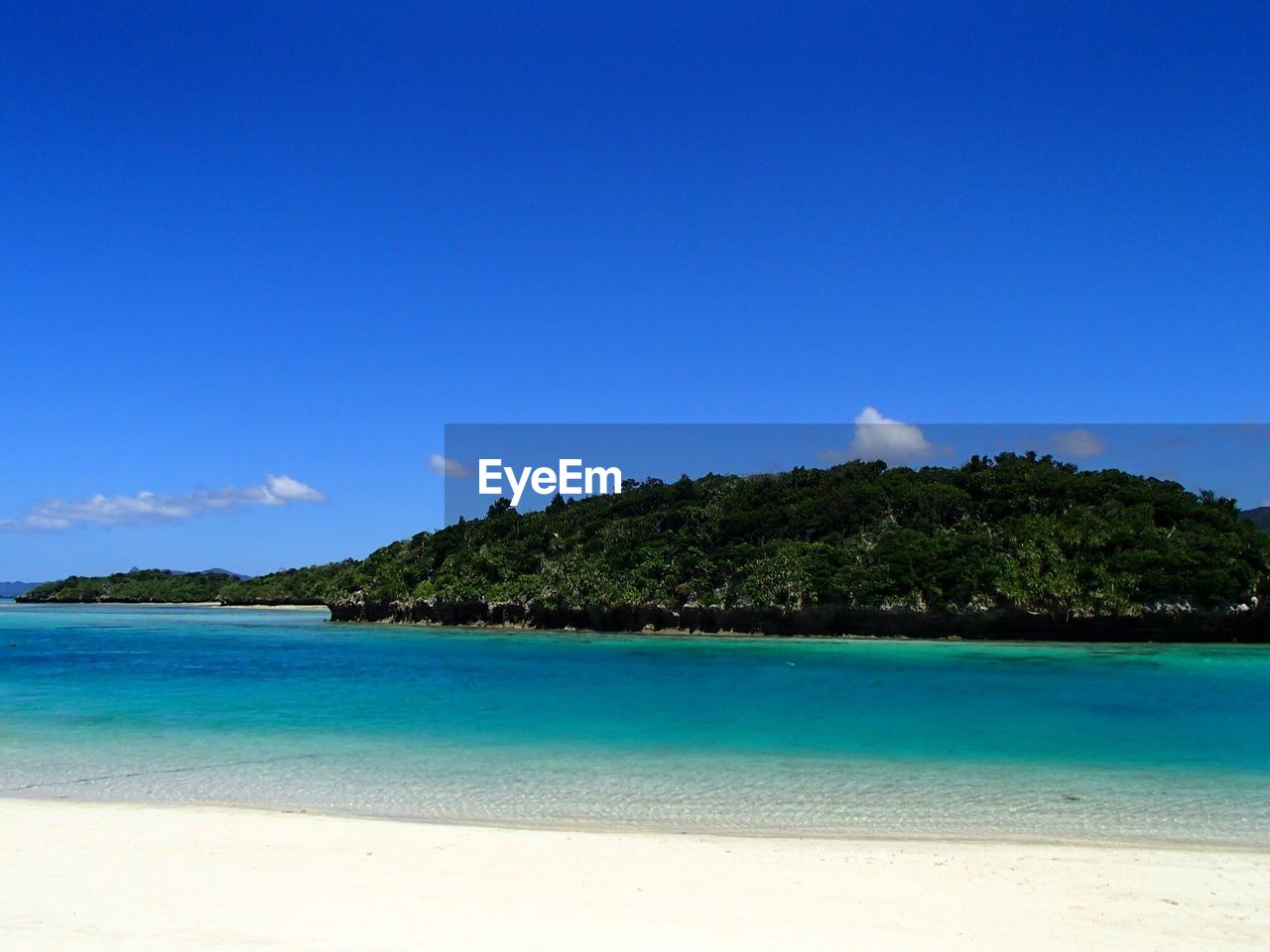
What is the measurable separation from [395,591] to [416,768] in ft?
206

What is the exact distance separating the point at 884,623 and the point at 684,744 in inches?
1576

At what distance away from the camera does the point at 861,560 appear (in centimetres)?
5572

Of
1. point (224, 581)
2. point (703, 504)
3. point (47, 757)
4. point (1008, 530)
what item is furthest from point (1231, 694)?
point (224, 581)

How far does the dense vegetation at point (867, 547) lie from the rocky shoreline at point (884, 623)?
762 mm

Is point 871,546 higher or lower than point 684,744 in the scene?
higher

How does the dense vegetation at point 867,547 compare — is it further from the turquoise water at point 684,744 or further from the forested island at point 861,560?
the turquoise water at point 684,744

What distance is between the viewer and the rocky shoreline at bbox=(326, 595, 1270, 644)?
49.2 metres

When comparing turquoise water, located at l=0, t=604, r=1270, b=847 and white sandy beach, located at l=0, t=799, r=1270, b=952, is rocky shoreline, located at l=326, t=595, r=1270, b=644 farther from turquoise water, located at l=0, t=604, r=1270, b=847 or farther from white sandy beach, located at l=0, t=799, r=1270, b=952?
white sandy beach, located at l=0, t=799, r=1270, b=952

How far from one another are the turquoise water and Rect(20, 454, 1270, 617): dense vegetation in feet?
56.8

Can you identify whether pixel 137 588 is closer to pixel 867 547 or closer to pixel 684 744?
pixel 867 547

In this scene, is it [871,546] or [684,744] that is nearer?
[684,744]

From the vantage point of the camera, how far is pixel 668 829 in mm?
10188

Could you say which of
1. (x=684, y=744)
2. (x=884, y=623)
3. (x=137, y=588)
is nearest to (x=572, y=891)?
(x=684, y=744)

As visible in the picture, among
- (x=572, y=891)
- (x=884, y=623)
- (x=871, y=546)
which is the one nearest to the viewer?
(x=572, y=891)
